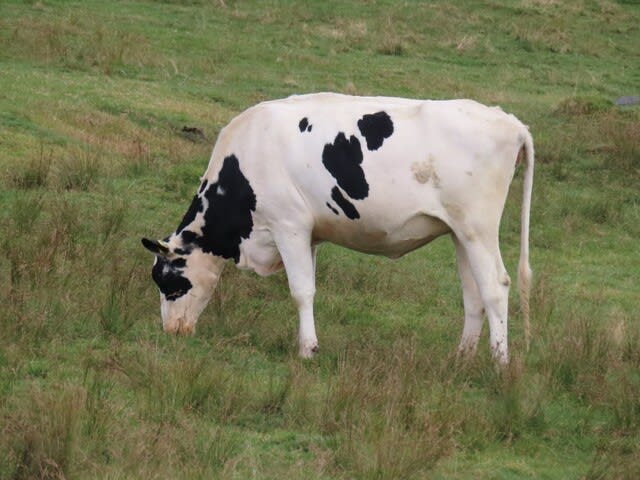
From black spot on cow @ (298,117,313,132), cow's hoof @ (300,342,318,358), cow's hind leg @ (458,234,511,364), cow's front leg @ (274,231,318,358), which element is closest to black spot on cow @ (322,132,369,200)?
black spot on cow @ (298,117,313,132)

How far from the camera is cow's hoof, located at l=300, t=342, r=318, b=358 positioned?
1009cm

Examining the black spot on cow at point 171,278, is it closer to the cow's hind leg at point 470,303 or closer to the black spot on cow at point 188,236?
the black spot on cow at point 188,236

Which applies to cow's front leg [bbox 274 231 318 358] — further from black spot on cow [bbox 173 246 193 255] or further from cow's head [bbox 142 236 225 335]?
black spot on cow [bbox 173 246 193 255]

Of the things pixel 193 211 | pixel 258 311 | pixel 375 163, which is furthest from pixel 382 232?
pixel 193 211

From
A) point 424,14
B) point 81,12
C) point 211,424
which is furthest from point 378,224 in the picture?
point 424,14

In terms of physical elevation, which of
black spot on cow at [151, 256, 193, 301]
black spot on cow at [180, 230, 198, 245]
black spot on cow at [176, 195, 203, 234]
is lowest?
black spot on cow at [151, 256, 193, 301]

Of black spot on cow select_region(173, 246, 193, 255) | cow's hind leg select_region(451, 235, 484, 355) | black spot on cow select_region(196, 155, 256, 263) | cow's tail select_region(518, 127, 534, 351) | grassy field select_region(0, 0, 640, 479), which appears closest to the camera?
grassy field select_region(0, 0, 640, 479)

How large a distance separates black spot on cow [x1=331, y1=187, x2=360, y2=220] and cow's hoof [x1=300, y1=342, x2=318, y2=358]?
0.99m

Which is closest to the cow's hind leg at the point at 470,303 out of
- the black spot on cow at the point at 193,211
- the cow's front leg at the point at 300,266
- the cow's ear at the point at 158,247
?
the cow's front leg at the point at 300,266

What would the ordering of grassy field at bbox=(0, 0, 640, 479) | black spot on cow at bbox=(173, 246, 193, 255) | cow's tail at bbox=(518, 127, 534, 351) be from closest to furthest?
grassy field at bbox=(0, 0, 640, 479)
cow's tail at bbox=(518, 127, 534, 351)
black spot on cow at bbox=(173, 246, 193, 255)

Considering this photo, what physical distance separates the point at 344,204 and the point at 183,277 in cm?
149

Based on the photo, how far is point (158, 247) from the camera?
10781 millimetres

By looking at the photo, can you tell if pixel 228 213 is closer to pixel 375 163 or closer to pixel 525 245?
pixel 375 163

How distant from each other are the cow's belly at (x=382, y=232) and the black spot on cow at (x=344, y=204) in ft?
0.23
